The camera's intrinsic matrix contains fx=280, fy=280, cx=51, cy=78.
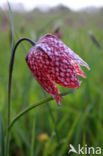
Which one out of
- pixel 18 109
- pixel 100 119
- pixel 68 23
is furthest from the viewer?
pixel 68 23

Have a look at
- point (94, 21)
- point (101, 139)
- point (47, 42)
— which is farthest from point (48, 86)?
point (94, 21)

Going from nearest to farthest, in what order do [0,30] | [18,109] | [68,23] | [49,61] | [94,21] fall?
[49,61]
[18,109]
[0,30]
[68,23]
[94,21]

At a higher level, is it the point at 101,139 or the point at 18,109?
the point at 18,109

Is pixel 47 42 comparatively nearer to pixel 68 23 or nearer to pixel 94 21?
pixel 68 23

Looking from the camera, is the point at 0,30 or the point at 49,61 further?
Answer: the point at 0,30

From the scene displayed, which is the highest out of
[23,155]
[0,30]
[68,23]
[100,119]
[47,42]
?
[68,23]

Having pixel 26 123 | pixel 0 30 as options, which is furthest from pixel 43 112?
pixel 0 30

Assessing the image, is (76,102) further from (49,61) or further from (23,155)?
(49,61)
